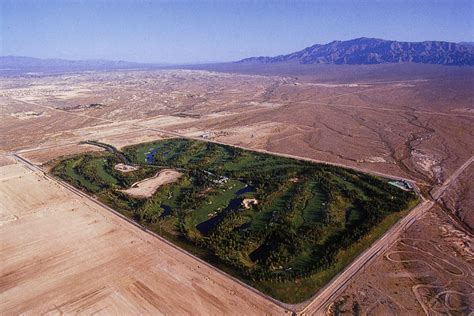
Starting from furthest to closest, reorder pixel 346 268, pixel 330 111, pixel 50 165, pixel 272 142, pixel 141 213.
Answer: pixel 330 111 < pixel 272 142 < pixel 50 165 < pixel 141 213 < pixel 346 268

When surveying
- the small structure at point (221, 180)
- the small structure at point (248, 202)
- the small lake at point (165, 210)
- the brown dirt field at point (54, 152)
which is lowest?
the small lake at point (165, 210)

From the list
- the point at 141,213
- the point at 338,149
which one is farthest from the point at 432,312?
the point at 338,149

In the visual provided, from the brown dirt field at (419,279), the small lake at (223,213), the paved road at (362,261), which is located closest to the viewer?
the brown dirt field at (419,279)

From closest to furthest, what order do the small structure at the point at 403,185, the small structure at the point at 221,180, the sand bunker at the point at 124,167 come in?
the small structure at the point at 403,185, the small structure at the point at 221,180, the sand bunker at the point at 124,167

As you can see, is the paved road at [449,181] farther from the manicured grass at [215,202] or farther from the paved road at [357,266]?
the manicured grass at [215,202]

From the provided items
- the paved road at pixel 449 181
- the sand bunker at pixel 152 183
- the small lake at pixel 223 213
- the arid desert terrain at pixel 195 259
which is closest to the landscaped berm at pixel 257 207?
the small lake at pixel 223 213

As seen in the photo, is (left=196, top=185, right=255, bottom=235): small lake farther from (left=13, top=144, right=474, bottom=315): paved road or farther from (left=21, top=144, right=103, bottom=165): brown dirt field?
(left=21, top=144, right=103, bottom=165): brown dirt field

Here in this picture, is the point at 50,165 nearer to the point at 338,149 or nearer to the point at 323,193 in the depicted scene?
the point at 323,193
